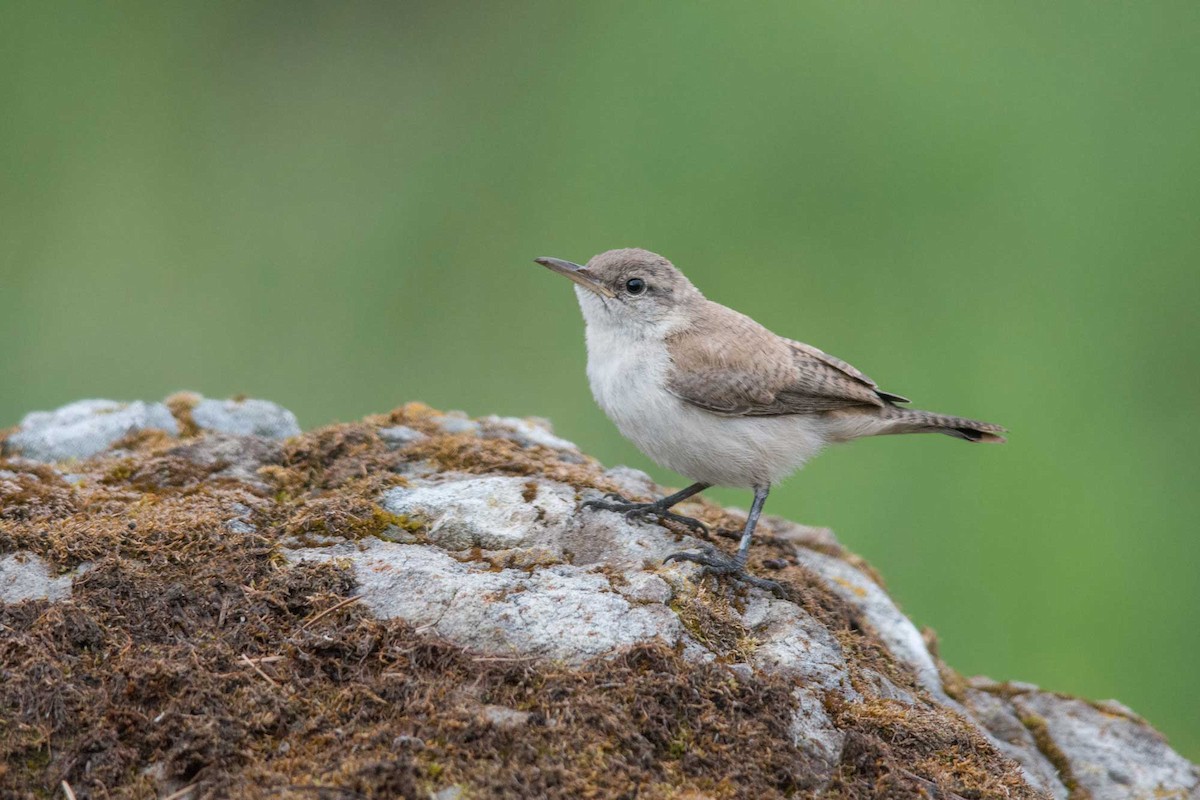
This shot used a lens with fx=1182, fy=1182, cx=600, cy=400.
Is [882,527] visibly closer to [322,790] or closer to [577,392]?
[577,392]

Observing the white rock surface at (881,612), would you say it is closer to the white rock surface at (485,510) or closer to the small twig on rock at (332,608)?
the white rock surface at (485,510)

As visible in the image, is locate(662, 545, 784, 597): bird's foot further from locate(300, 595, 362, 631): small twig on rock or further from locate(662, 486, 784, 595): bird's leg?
locate(300, 595, 362, 631): small twig on rock

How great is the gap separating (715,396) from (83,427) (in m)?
3.18

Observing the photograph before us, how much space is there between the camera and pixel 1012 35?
8.95 meters

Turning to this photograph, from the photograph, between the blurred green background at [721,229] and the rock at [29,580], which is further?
the blurred green background at [721,229]

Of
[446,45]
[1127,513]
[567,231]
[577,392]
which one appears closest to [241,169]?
[446,45]

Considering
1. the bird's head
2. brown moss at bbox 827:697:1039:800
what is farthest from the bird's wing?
brown moss at bbox 827:697:1039:800

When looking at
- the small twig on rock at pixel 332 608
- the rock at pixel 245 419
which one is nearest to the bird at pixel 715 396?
the small twig on rock at pixel 332 608

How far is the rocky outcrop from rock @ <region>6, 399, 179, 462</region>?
1.63 feet

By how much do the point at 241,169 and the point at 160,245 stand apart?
100 centimetres

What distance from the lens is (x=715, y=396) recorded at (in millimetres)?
5598

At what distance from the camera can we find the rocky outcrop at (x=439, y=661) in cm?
336

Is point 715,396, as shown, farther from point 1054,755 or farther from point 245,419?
point 245,419

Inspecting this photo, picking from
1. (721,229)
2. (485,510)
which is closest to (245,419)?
(485,510)
